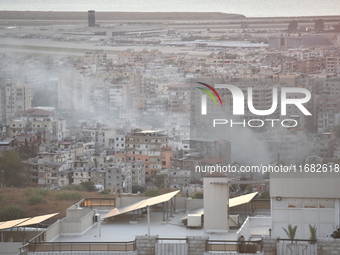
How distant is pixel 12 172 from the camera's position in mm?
18172

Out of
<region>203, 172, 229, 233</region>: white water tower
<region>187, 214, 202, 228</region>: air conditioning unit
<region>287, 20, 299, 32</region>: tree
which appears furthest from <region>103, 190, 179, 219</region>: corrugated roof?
<region>287, 20, 299, 32</region>: tree

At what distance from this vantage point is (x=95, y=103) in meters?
31.2

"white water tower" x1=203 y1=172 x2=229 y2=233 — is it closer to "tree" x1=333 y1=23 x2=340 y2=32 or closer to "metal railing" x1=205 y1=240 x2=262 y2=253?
"metal railing" x1=205 y1=240 x2=262 y2=253

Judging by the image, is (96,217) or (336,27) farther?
(336,27)

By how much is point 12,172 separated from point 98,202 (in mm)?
13980

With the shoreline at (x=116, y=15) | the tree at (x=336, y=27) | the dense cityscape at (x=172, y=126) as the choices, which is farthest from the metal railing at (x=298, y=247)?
the shoreline at (x=116, y=15)

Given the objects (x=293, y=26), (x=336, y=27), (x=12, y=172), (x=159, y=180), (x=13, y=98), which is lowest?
(x=159, y=180)

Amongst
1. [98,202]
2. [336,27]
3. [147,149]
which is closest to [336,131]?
[147,149]

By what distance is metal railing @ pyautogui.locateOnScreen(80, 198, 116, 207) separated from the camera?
435 cm

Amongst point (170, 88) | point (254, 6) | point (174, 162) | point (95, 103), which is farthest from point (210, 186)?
point (254, 6)

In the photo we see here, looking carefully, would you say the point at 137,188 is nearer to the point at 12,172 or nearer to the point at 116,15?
the point at 12,172

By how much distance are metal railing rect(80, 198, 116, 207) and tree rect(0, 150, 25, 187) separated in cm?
1315

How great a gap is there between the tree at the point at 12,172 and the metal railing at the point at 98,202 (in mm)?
13148

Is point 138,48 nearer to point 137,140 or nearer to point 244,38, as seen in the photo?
point 244,38
